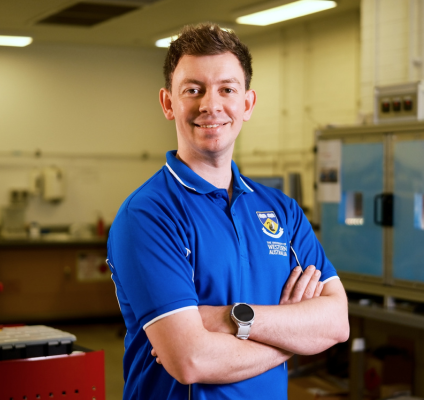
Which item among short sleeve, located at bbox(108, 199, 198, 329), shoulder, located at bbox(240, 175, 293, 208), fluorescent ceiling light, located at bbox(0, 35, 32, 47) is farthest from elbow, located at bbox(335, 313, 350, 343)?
fluorescent ceiling light, located at bbox(0, 35, 32, 47)

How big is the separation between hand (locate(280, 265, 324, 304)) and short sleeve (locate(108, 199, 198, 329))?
0.32 metres

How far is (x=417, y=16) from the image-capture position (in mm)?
4305

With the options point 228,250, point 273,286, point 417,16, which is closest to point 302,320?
point 273,286

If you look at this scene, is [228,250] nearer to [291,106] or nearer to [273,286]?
[273,286]

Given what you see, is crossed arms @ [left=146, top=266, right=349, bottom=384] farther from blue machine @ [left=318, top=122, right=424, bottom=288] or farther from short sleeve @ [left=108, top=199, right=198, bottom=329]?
blue machine @ [left=318, top=122, right=424, bottom=288]

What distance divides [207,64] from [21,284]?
17.0 ft

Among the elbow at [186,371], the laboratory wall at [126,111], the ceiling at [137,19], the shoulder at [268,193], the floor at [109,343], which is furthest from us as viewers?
the laboratory wall at [126,111]

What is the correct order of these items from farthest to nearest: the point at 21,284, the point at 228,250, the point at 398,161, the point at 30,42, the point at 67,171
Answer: the point at 67,171 < the point at 30,42 < the point at 21,284 < the point at 398,161 < the point at 228,250

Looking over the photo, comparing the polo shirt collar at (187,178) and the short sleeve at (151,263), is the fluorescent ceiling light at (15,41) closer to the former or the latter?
the polo shirt collar at (187,178)

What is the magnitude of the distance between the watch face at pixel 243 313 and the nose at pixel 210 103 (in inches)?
18.6

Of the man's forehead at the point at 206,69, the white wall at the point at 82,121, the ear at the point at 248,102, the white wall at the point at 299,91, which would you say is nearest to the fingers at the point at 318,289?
the ear at the point at 248,102

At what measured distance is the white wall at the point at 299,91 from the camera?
225 inches

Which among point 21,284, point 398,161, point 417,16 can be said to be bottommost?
point 21,284

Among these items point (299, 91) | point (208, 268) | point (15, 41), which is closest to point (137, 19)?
point (15, 41)
